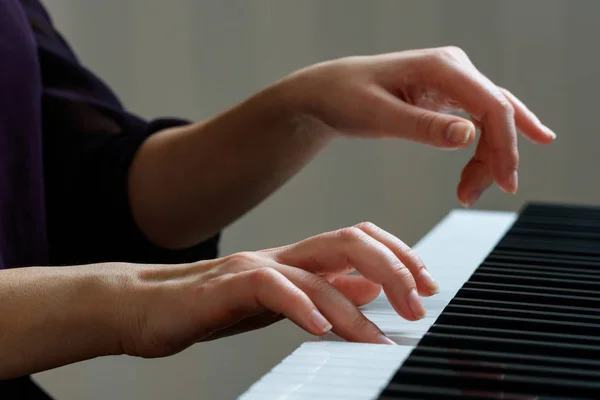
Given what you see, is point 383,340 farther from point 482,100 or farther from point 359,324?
point 482,100

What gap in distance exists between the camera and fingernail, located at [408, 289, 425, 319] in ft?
1.71

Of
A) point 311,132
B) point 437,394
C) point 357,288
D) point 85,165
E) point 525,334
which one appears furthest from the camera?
point 85,165

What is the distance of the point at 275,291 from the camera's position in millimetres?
503

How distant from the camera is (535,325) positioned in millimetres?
523

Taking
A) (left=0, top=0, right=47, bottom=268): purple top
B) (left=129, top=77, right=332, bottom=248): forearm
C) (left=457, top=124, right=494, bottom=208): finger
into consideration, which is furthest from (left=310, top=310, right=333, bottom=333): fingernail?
(left=0, top=0, right=47, bottom=268): purple top

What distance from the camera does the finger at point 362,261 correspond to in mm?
526

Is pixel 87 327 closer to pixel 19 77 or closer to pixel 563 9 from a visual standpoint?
pixel 19 77

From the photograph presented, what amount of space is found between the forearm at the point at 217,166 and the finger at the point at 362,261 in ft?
1.19

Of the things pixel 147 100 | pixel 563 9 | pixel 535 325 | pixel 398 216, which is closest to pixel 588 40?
pixel 563 9

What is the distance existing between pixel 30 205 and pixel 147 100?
3.42ft

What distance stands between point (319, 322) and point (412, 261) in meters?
0.08

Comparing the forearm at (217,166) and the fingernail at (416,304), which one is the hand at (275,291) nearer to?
the fingernail at (416,304)

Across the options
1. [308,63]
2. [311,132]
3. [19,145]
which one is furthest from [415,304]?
[308,63]

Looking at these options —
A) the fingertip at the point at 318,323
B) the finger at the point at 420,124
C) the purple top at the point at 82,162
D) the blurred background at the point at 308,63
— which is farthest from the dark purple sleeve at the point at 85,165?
the blurred background at the point at 308,63
